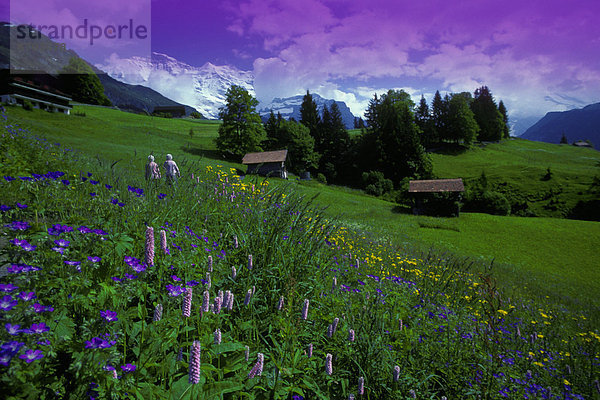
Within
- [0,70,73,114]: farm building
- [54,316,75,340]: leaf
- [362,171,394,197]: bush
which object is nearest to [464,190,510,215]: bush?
[362,171,394,197]: bush

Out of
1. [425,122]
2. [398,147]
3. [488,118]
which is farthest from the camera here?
[488,118]

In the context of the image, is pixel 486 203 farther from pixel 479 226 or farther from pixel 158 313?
pixel 158 313

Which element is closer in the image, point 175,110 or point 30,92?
point 30,92

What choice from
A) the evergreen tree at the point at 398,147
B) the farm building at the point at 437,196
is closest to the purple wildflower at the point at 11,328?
the farm building at the point at 437,196

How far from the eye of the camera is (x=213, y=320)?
7.07 ft

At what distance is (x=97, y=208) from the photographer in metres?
3.41

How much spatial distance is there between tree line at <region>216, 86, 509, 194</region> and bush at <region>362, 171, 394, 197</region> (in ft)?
0.62

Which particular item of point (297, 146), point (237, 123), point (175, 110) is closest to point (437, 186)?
point (297, 146)

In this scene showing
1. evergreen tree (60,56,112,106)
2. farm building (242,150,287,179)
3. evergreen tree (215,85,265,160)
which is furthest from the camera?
evergreen tree (60,56,112,106)

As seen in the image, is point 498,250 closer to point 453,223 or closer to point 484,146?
point 453,223

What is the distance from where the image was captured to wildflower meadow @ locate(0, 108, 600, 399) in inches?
59.3

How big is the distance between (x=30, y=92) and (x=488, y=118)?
116446 millimetres

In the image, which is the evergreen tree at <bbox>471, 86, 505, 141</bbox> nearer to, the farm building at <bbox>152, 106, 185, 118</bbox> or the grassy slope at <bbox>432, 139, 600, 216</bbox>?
the grassy slope at <bbox>432, 139, 600, 216</bbox>

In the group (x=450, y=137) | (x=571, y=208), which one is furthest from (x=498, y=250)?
(x=450, y=137)
